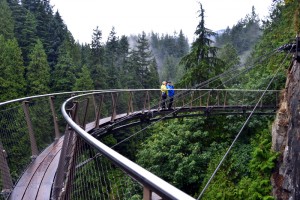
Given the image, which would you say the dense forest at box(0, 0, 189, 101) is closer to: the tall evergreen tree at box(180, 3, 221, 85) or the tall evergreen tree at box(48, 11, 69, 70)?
the tall evergreen tree at box(48, 11, 69, 70)

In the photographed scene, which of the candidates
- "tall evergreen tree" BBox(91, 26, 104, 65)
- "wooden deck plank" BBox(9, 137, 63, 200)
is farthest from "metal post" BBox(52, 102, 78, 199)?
"tall evergreen tree" BBox(91, 26, 104, 65)

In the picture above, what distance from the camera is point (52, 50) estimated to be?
1670 inches

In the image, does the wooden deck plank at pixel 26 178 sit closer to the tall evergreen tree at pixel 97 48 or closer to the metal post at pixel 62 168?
the metal post at pixel 62 168

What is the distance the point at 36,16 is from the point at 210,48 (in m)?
38.0

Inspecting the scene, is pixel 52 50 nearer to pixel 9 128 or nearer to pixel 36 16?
pixel 36 16

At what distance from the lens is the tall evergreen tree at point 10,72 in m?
30.8

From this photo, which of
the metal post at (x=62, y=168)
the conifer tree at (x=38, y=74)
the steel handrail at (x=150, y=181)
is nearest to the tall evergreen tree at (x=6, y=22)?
the conifer tree at (x=38, y=74)

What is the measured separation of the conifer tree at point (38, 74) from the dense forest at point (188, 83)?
4.4 inches

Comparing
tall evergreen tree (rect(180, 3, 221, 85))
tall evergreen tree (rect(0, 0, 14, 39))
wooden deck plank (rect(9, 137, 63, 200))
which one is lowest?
wooden deck plank (rect(9, 137, 63, 200))

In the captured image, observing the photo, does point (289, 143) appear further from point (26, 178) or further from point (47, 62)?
point (47, 62)

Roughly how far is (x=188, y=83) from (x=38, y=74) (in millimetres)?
23114

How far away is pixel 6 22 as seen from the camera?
41750mm

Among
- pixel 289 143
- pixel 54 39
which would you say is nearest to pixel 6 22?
pixel 54 39

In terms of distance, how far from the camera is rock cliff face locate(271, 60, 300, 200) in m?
9.23
